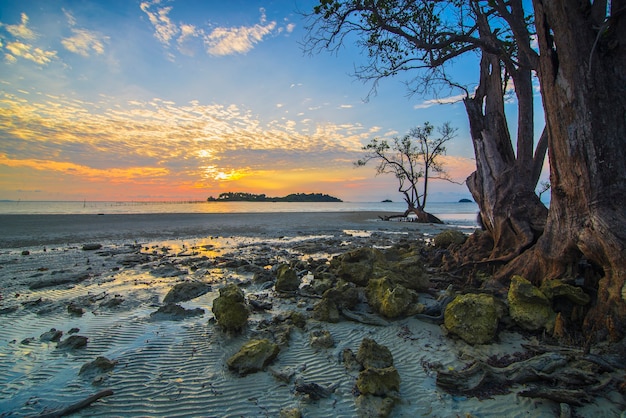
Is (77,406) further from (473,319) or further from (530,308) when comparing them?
(530,308)

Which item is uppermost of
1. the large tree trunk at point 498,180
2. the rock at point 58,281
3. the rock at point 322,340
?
the large tree trunk at point 498,180

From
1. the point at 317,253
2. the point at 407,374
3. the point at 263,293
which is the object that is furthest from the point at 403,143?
the point at 407,374

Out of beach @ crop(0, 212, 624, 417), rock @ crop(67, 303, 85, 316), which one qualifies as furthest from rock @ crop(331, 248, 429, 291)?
rock @ crop(67, 303, 85, 316)

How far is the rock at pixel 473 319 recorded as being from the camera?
15.5 ft

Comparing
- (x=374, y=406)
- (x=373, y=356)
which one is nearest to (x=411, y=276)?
(x=373, y=356)

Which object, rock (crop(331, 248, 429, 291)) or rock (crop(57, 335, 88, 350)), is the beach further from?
rock (crop(331, 248, 429, 291))

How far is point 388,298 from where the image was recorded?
590 cm

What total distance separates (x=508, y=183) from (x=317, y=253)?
7260 millimetres

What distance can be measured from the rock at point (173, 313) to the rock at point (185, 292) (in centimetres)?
68

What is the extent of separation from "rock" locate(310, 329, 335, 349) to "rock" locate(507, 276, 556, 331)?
305 centimetres

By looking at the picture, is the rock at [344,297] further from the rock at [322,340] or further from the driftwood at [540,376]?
the driftwood at [540,376]

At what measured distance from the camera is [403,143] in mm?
38469

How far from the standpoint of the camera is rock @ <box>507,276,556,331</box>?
195 inches

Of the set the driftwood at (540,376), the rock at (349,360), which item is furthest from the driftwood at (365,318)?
the driftwood at (540,376)
